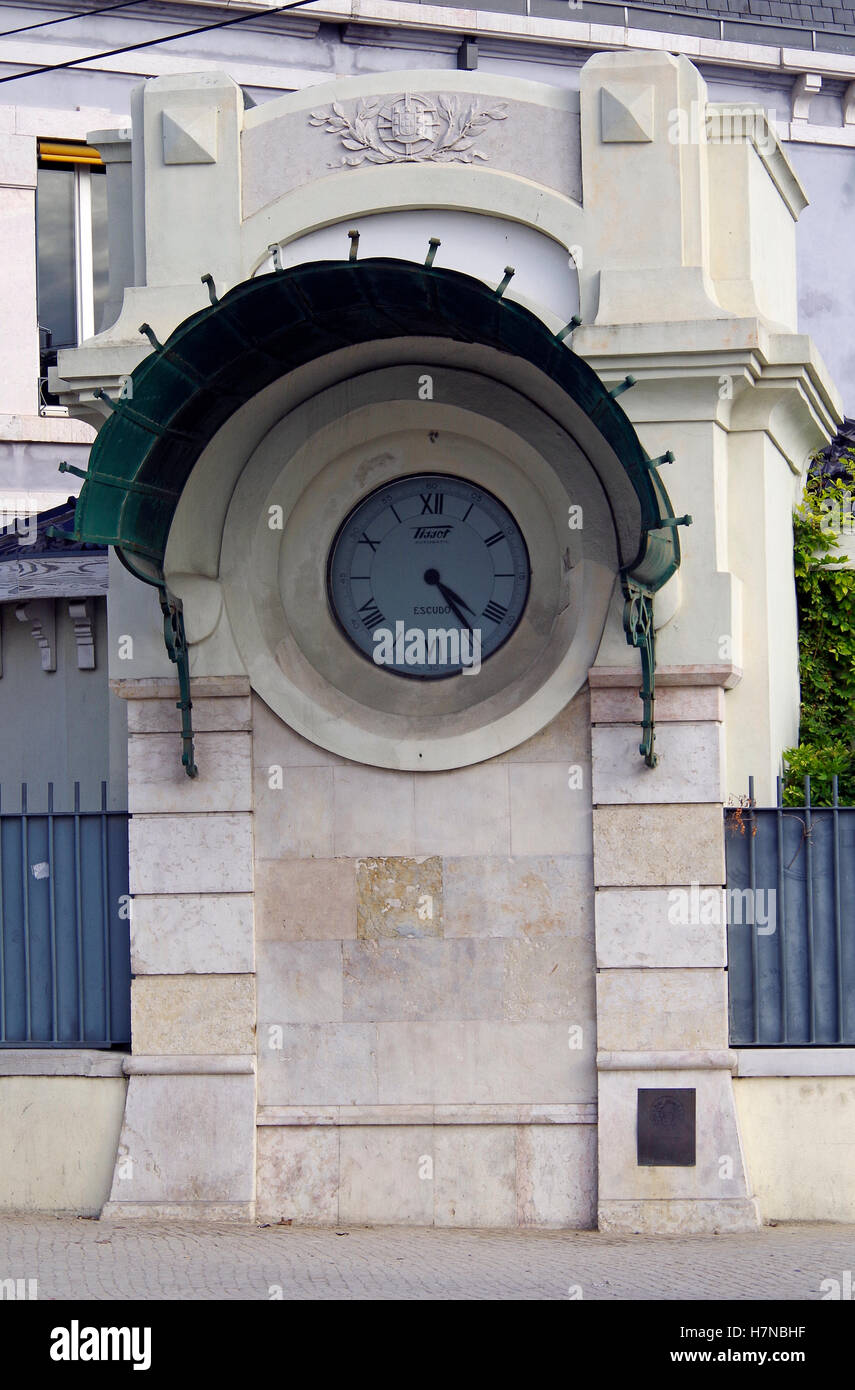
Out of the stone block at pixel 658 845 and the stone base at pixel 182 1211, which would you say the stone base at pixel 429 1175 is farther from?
the stone block at pixel 658 845

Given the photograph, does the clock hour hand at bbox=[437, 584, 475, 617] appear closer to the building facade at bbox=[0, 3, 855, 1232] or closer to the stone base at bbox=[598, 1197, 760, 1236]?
the building facade at bbox=[0, 3, 855, 1232]

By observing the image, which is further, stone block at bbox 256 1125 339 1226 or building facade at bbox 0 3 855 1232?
stone block at bbox 256 1125 339 1226

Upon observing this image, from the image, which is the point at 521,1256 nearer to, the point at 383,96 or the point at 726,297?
the point at 726,297

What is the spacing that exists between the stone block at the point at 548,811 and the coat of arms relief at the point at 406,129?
3.62 meters

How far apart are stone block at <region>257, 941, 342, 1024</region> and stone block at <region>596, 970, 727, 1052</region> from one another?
154cm

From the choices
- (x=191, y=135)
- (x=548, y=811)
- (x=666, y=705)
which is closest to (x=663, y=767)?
(x=666, y=705)

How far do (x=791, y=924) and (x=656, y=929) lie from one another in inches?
37.7

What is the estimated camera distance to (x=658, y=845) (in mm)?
10281

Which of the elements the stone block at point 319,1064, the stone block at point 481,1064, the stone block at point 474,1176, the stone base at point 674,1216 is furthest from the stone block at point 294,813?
the stone base at point 674,1216

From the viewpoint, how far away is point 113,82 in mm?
19812

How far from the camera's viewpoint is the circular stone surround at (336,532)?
10.4 m

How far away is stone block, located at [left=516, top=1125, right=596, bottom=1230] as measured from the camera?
10.2 meters

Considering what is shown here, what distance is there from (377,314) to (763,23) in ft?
48.8

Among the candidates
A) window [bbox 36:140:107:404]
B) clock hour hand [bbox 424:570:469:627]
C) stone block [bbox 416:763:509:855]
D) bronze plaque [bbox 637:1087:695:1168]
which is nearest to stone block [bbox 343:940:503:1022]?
stone block [bbox 416:763:509:855]
